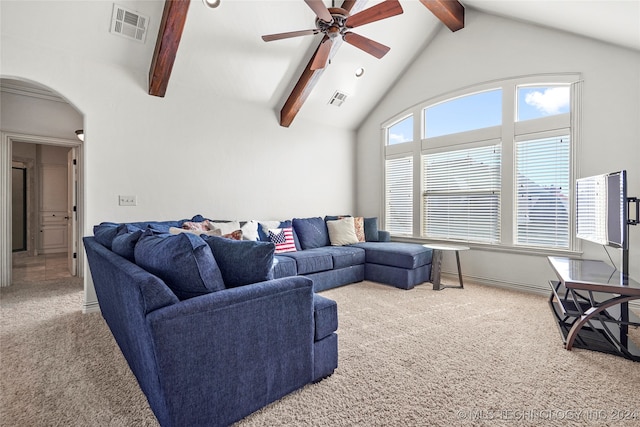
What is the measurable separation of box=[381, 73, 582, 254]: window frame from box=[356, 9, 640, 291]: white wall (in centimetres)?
8

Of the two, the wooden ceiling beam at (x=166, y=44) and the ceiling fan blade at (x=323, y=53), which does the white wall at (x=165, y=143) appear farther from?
the ceiling fan blade at (x=323, y=53)

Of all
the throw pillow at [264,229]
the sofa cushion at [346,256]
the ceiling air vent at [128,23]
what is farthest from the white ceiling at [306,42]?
the sofa cushion at [346,256]

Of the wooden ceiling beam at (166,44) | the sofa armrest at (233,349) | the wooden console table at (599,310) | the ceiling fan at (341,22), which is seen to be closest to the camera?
the sofa armrest at (233,349)

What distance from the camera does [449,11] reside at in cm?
383

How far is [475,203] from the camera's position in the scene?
4230 mm

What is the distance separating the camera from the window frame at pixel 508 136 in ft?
11.1

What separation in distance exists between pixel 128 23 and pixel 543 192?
4916 millimetres

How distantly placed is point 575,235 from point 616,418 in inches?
95.2

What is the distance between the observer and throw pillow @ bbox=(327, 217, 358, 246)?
15.0ft

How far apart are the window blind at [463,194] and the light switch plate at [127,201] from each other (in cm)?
402

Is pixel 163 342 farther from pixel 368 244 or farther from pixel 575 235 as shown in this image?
pixel 575 235

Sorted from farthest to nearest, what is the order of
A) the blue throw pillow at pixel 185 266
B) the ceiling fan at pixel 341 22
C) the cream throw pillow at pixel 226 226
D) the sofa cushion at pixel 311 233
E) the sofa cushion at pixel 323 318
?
1. the sofa cushion at pixel 311 233
2. the cream throw pillow at pixel 226 226
3. the ceiling fan at pixel 341 22
4. the sofa cushion at pixel 323 318
5. the blue throw pillow at pixel 185 266

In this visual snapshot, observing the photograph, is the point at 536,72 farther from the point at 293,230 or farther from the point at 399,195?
the point at 293,230

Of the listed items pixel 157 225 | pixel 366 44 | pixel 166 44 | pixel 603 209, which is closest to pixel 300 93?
pixel 366 44
